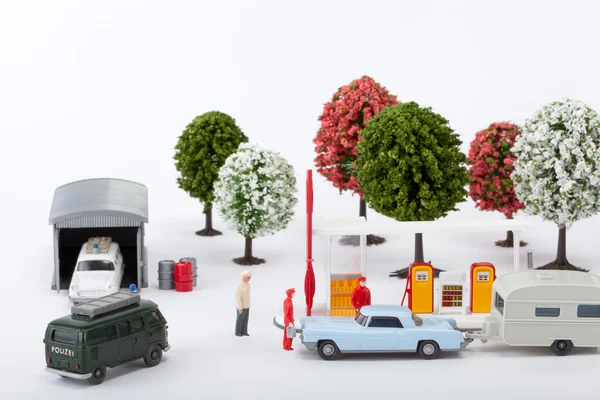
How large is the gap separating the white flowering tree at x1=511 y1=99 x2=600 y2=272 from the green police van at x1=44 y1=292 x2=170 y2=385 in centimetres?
1427

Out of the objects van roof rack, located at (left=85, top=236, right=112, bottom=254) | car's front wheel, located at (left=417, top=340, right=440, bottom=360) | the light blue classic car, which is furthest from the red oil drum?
car's front wheel, located at (left=417, top=340, right=440, bottom=360)

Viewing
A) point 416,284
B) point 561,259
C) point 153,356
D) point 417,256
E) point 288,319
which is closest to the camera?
point 153,356

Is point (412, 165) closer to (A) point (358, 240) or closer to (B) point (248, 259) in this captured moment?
(A) point (358, 240)

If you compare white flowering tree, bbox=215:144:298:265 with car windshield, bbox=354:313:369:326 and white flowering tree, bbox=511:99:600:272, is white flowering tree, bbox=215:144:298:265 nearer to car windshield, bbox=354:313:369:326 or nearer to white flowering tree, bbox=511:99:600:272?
white flowering tree, bbox=511:99:600:272

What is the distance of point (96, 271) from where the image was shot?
1342 inches

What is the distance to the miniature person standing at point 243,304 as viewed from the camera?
30312 millimetres

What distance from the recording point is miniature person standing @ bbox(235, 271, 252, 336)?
30.3 metres

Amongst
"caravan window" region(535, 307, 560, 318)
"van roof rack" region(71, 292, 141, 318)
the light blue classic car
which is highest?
"van roof rack" region(71, 292, 141, 318)

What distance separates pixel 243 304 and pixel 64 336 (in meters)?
5.66

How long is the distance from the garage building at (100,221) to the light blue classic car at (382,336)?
357 inches

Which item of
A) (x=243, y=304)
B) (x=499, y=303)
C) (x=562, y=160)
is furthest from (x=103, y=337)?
(x=562, y=160)

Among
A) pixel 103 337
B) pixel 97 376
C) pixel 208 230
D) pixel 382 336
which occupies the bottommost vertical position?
pixel 97 376

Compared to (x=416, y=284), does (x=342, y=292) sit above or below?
below

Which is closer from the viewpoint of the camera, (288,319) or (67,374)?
(67,374)
